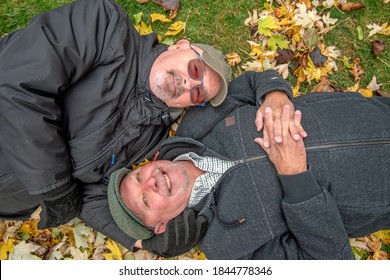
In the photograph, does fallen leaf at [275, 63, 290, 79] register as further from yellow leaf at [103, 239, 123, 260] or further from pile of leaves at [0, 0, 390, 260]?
yellow leaf at [103, 239, 123, 260]

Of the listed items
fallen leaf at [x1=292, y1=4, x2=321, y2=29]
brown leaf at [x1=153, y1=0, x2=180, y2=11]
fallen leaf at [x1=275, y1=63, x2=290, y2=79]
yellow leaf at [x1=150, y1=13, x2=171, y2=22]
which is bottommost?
fallen leaf at [x1=275, y1=63, x2=290, y2=79]

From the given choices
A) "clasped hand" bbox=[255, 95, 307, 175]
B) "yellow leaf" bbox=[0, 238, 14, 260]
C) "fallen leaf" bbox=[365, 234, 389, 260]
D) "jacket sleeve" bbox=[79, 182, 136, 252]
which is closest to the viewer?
"clasped hand" bbox=[255, 95, 307, 175]

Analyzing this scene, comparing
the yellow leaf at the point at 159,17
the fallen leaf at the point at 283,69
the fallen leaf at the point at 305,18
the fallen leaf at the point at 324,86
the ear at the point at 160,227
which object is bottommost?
the ear at the point at 160,227

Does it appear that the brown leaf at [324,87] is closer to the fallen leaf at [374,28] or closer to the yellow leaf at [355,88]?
the yellow leaf at [355,88]

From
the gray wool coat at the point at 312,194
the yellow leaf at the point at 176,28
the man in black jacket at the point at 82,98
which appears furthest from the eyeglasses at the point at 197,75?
the yellow leaf at the point at 176,28

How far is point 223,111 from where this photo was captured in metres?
3.55

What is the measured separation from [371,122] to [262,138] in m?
0.95

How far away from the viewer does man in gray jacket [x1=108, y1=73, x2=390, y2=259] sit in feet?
9.77

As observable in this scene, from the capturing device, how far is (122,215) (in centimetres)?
330

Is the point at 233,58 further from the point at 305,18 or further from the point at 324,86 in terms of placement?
the point at 324,86

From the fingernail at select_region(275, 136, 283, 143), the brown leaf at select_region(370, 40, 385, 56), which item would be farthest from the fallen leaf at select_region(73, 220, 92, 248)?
the brown leaf at select_region(370, 40, 385, 56)

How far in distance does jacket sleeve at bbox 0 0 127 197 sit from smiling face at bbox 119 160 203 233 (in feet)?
2.04

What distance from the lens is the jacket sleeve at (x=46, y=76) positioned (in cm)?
303

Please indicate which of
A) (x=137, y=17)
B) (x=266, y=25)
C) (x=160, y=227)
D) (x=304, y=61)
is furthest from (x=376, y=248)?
(x=137, y=17)
